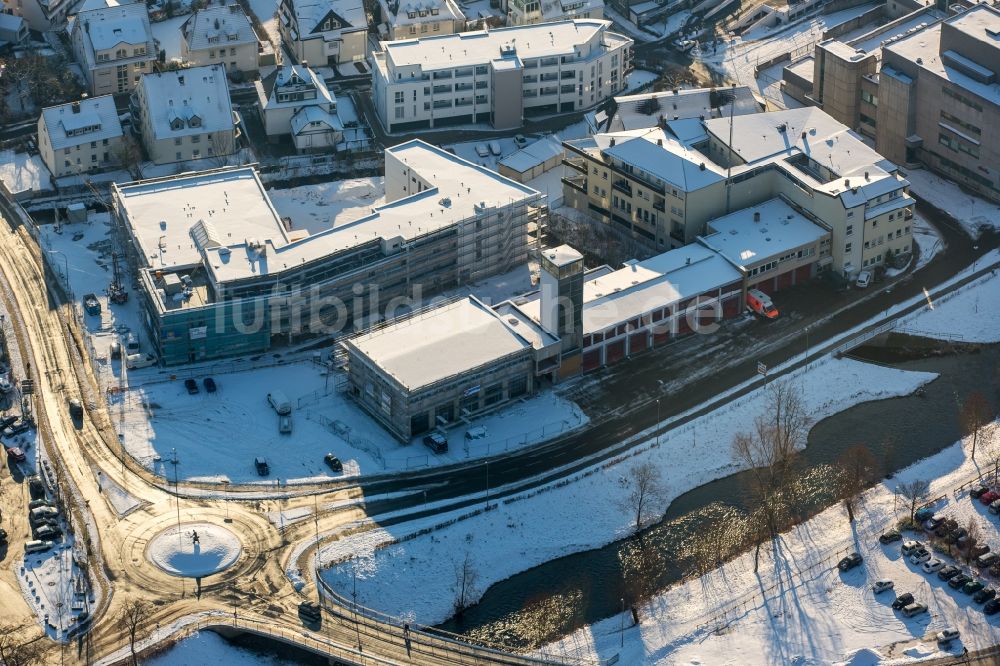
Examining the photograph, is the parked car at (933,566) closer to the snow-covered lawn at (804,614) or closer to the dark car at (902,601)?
the snow-covered lawn at (804,614)

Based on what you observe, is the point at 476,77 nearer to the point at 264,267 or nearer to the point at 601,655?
the point at 264,267

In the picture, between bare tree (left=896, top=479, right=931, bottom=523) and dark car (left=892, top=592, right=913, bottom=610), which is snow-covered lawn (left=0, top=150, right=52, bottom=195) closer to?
bare tree (left=896, top=479, right=931, bottom=523)

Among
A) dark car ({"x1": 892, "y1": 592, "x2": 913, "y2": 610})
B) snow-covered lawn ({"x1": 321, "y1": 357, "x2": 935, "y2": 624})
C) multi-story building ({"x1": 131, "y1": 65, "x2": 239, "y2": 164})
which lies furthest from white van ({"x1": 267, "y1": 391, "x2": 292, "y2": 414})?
dark car ({"x1": 892, "y1": 592, "x2": 913, "y2": 610})

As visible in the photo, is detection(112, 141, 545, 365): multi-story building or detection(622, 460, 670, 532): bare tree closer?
detection(622, 460, 670, 532): bare tree

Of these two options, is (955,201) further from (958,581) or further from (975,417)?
(958,581)

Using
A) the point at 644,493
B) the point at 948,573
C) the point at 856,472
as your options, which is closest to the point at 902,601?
the point at 948,573

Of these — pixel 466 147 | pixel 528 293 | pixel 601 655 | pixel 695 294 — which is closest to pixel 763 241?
pixel 695 294

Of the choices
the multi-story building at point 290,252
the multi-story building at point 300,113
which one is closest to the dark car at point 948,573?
the multi-story building at point 290,252
